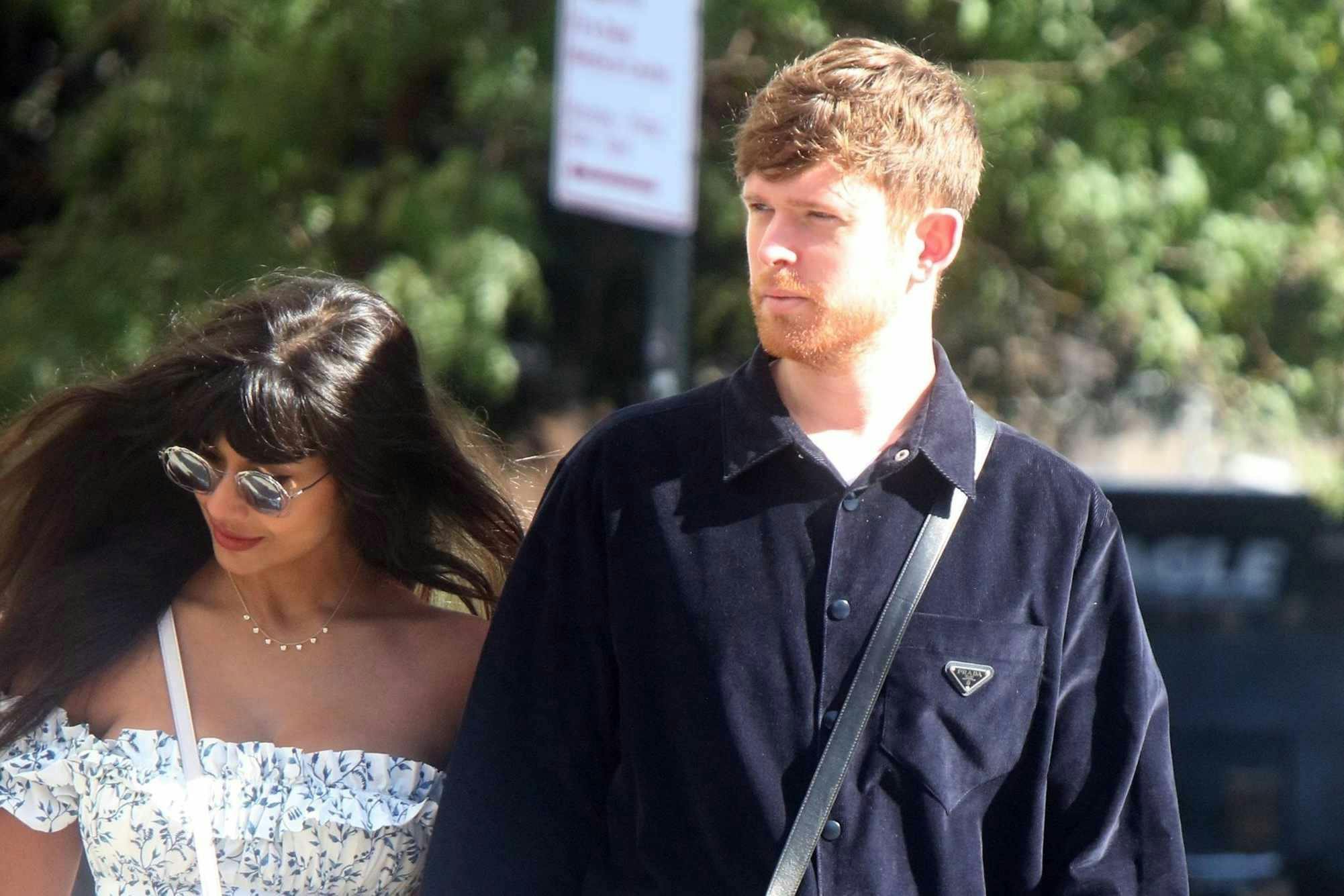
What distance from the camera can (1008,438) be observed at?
251 cm

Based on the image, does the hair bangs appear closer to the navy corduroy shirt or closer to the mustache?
the navy corduroy shirt

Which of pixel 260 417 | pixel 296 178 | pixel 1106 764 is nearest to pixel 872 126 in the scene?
pixel 1106 764

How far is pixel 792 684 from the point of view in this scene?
2299mm

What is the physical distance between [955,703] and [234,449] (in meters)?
1.13

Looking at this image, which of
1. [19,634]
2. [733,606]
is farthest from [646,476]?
[19,634]

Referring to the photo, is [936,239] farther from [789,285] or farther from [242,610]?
[242,610]

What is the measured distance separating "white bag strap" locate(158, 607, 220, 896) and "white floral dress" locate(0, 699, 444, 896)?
15 mm

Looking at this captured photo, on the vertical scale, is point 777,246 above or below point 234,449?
above

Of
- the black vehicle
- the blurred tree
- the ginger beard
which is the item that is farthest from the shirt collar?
the black vehicle

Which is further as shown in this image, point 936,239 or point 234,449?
point 234,449

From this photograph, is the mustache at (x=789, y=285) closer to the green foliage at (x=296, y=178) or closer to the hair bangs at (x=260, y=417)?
the hair bangs at (x=260, y=417)

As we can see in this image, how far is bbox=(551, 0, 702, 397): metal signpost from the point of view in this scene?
434 cm

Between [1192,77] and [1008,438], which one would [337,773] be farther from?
[1192,77]

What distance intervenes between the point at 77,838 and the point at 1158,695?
162cm
